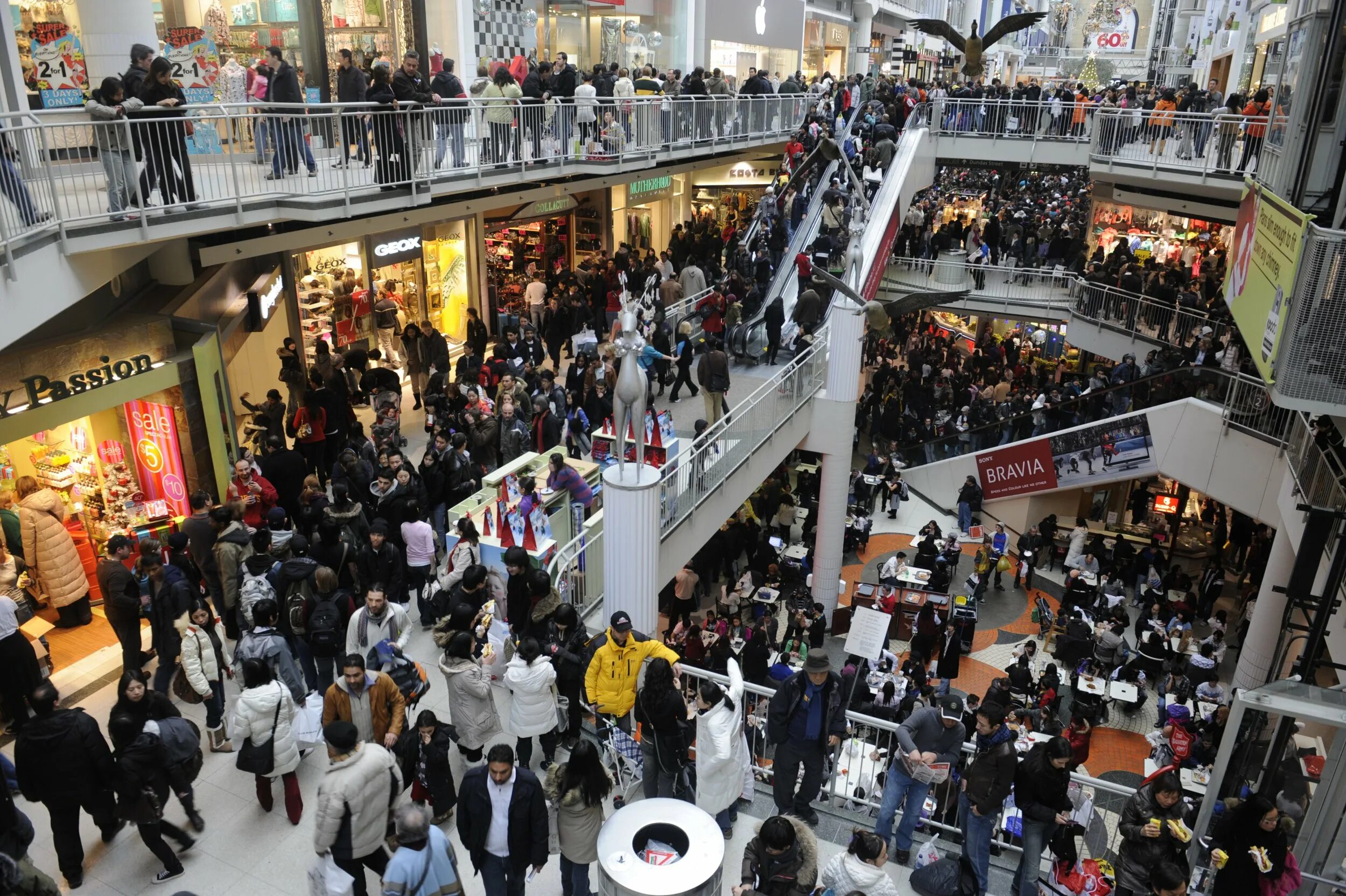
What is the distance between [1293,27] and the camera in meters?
10.7

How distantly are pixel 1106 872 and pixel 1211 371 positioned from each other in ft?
37.0

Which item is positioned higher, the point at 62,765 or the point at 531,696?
the point at 62,765

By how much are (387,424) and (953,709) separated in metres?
6.84

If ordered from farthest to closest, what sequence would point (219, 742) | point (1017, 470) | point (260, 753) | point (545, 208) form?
point (545, 208) < point (1017, 470) < point (219, 742) < point (260, 753)

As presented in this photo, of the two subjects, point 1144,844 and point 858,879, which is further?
point 1144,844

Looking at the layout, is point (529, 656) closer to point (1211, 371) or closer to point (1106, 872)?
point (1106, 872)

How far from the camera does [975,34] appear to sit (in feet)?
59.4

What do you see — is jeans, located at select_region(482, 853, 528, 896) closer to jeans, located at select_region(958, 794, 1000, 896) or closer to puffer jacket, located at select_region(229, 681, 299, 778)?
puffer jacket, located at select_region(229, 681, 299, 778)

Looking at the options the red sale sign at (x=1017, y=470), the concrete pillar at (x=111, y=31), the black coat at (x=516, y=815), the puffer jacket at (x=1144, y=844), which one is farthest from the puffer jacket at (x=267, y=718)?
the red sale sign at (x=1017, y=470)

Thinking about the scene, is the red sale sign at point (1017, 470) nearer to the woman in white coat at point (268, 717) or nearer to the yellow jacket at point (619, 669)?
the yellow jacket at point (619, 669)

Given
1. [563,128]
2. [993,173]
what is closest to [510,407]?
[563,128]

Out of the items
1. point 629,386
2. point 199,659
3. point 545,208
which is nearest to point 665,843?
point 199,659

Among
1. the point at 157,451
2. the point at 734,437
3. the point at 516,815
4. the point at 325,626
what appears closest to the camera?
the point at 516,815

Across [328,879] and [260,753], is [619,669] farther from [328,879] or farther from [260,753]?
[260,753]
